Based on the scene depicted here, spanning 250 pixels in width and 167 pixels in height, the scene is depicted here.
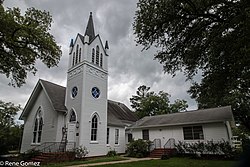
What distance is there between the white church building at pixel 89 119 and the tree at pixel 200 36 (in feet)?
24.7

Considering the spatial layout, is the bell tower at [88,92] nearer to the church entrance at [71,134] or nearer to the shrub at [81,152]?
the church entrance at [71,134]

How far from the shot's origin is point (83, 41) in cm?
1955

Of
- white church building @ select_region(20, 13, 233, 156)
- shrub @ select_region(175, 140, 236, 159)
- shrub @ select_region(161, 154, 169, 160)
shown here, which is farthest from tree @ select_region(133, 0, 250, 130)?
white church building @ select_region(20, 13, 233, 156)

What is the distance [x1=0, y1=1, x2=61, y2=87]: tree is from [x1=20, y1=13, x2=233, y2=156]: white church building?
569 centimetres

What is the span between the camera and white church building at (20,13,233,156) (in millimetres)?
16906

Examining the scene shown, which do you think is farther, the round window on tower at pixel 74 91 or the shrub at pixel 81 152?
the round window on tower at pixel 74 91

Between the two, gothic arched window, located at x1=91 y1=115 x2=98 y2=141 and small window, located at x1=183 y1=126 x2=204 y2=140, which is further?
gothic arched window, located at x1=91 y1=115 x2=98 y2=141

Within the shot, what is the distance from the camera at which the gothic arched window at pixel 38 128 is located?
19.4 meters

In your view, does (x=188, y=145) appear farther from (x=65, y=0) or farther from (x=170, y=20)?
(x=65, y=0)

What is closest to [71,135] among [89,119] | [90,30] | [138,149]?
[89,119]

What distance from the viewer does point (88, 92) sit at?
18188 millimetres

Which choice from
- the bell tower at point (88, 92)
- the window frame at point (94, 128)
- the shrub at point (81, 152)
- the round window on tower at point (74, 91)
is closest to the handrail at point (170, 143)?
the bell tower at point (88, 92)

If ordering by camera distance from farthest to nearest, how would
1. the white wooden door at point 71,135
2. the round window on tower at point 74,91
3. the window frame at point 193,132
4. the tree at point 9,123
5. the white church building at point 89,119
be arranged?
the tree at point 9,123 < the round window on tower at point 74,91 < the window frame at point 193,132 < the white church building at point 89,119 < the white wooden door at point 71,135

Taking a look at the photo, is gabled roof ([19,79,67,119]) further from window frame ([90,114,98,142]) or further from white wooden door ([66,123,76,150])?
window frame ([90,114,98,142])
